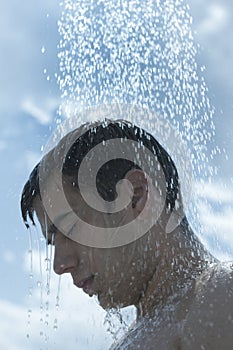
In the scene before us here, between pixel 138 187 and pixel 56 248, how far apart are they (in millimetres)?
486

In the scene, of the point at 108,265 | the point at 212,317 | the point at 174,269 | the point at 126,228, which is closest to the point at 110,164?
the point at 126,228

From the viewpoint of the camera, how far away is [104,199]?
9.83 ft

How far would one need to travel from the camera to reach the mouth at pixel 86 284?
3.04m

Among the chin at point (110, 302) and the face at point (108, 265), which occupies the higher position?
the face at point (108, 265)

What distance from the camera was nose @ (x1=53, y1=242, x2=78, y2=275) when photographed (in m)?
3.04

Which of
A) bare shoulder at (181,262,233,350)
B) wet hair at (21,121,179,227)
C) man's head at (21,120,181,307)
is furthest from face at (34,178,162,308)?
bare shoulder at (181,262,233,350)

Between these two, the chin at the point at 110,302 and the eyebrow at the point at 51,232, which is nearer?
the chin at the point at 110,302

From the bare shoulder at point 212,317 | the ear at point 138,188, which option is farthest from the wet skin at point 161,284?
the ear at point 138,188

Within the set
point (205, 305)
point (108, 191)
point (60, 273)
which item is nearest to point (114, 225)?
point (108, 191)

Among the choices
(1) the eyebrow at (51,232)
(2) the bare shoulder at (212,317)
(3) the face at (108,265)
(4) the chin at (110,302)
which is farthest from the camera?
(1) the eyebrow at (51,232)

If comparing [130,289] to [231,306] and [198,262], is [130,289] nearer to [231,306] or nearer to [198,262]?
[198,262]

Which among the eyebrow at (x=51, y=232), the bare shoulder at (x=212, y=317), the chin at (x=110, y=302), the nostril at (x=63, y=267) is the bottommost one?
the bare shoulder at (x=212, y=317)

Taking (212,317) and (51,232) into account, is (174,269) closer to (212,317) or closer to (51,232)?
(212,317)

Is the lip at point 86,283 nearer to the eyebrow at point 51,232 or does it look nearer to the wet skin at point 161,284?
A: the wet skin at point 161,284
